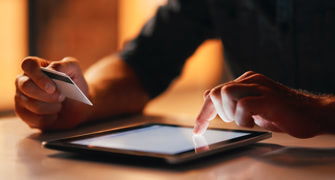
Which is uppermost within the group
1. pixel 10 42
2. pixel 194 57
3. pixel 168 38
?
pixel 10 42

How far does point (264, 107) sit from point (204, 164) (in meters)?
0.15

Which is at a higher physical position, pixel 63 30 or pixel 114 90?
pixel 63 30

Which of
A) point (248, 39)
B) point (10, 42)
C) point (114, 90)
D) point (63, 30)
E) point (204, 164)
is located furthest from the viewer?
point (63, 30)

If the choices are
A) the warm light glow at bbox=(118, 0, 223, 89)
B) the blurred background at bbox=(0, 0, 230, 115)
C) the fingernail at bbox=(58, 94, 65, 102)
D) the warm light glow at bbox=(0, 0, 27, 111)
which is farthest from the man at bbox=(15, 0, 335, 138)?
the warm light glow at bbox=(118, 0, 223, 89)

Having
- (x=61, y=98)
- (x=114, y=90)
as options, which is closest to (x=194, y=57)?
(x=114, y=90)

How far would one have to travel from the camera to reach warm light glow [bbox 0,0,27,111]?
8.83 ft

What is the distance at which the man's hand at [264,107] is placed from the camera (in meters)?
0.62

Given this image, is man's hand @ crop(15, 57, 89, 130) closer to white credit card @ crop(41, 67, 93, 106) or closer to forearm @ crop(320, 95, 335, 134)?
white credit card @ crop(41, 67, 93, 106)

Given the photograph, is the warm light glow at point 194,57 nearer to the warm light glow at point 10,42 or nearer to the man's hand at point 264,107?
the warm light glow at point 10,42

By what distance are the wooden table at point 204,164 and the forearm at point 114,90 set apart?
0.32 metres

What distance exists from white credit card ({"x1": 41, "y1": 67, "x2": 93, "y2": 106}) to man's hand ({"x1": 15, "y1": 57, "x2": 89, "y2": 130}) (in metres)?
0.02

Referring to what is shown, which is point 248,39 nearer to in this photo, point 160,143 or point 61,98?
point 61,98

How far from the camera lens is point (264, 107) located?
62 cm

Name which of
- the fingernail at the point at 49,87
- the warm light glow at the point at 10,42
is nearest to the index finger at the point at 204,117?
the fingernail at the point at 49,87
